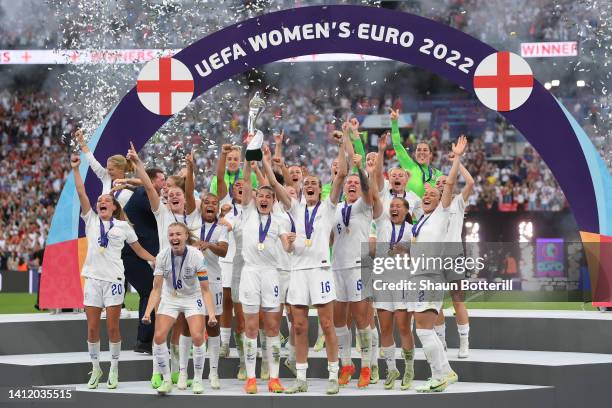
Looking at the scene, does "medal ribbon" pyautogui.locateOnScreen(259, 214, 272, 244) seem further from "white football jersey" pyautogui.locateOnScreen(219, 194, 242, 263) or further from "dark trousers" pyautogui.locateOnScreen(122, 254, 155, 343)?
"dark trousers" pyautogui.locateOnScreen(122, 254, 155, 343)

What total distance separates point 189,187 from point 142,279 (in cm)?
145

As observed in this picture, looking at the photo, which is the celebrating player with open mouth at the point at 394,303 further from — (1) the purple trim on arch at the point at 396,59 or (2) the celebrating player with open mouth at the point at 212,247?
(1) the purple trim on arch at the point at 396,59

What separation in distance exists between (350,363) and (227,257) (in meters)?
1.67

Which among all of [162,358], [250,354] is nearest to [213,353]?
[250,354]

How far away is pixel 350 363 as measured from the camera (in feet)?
37.5

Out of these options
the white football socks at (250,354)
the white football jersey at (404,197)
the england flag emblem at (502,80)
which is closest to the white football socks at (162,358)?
the white football socks at (250,354)

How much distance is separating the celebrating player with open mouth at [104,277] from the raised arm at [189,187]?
25.2 inches

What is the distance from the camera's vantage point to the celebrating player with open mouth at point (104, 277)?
1116cm

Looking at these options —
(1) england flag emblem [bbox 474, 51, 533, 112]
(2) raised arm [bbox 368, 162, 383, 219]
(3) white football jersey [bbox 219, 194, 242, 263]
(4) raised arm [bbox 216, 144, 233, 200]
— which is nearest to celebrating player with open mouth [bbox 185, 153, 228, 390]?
(3) white football jersey [bbox 219, 194, 242, 263]

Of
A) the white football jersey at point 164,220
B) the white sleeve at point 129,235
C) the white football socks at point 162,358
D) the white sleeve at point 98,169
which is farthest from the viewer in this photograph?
the white sleeve at point 98,169

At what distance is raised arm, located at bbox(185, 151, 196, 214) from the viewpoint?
37.1ft

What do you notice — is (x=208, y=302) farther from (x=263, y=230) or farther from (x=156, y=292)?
(x=263, y=230)

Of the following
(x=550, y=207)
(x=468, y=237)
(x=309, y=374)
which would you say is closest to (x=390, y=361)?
(x=309, y=374)

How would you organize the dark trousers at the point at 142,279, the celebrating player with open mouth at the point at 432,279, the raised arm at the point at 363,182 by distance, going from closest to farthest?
the celebrating player with open mouth at the point at 432,279
the raised arm at the point at 363,182
the dark trousers at the point at 142,279
